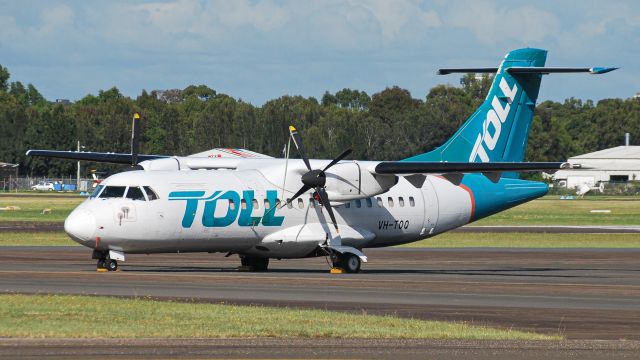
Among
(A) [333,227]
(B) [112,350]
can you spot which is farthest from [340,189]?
(B) [112,350]

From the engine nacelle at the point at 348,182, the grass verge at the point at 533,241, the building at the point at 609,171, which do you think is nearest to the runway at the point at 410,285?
the engine nacelle at the point at 348,182

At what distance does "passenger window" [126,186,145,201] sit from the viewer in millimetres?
30703

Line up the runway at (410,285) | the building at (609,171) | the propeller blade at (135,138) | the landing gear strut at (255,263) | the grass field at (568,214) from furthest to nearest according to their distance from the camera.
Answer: the building at (609,171), the grass field at (568,214), the propeller blade at (135,138), the landing gear strut at (255,263), the runway at (410,285)

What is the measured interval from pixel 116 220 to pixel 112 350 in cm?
1488

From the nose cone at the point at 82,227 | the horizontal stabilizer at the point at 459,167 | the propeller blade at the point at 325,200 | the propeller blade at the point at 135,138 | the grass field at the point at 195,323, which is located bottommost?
the grass field at the point at 195,323

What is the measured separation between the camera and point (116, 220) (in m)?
30.1

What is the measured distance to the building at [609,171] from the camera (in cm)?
14350

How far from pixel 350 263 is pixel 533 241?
21.8 m

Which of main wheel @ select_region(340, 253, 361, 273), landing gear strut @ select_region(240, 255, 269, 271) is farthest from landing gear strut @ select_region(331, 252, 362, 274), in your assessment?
landing gear strut @ select_region(240, 255, 269, 271)

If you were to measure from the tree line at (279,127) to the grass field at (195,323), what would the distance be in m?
88.4

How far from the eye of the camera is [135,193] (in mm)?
30797

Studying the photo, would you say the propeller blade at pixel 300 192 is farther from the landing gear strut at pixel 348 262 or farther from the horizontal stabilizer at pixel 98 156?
the horizontal stabilizer at pixel 98 156

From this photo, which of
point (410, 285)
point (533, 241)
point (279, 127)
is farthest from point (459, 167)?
point (279, 127)

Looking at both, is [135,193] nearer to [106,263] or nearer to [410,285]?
[106,263]
